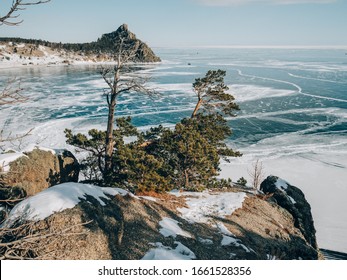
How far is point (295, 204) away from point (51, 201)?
14355mm

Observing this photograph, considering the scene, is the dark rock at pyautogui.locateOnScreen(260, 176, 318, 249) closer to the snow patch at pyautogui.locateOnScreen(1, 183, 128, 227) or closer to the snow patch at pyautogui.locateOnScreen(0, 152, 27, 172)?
the snow patch at pyautogui.locateOnScreen(1, 183, 128, 227)

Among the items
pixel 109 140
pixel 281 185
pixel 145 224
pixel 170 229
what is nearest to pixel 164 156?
pixel 109 140

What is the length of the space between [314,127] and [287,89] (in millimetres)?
28572

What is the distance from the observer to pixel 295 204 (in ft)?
60.1

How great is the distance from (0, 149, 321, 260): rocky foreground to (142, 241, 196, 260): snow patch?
0.10 ft

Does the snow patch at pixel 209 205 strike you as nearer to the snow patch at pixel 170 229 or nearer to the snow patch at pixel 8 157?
Answer: the snow patch at pixel 170 229

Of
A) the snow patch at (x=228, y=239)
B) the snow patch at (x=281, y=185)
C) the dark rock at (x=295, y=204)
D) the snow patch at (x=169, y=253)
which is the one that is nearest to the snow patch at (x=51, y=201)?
the snow patch at (x=169, y=253)

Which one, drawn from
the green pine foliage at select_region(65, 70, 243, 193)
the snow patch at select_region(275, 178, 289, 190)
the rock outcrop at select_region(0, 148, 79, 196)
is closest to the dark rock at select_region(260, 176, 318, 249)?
the snow patch at select_region(275, 178, 289, 190)

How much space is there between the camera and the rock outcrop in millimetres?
13505

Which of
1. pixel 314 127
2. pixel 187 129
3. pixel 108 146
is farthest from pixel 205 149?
pixel 314 127

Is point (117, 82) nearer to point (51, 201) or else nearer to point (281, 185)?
point (51, 201)

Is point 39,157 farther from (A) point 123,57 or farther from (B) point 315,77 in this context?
(B) point 315,77

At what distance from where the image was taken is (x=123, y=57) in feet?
50.6

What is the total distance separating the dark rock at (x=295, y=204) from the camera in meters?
16.8
